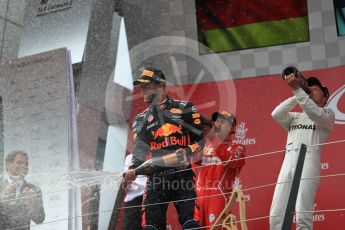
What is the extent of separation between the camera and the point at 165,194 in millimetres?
3730

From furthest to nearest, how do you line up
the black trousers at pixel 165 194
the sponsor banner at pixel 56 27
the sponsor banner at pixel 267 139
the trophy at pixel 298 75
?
the sponsor banner at pixel 56 27, the sponsor banner at pixel 267 139, the trophy at pixel 298 75, the black trousers at pixel 165 194

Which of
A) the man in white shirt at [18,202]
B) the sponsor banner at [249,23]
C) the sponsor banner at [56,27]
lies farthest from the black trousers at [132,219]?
the sponsor banner at [249,23]

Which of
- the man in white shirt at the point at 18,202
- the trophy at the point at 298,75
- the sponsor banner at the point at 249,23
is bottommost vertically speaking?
the man in white shirt at the point at 18,202

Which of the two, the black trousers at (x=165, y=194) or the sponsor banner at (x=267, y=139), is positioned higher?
the sponsor banner at (x=267, y=139)

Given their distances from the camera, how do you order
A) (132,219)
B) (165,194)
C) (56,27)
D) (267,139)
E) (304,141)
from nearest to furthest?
1. (165,194)
2. (304,141)
3. (132,219)
4. (267,139)
5. (56,27)

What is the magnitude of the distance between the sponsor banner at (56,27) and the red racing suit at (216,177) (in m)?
1.75

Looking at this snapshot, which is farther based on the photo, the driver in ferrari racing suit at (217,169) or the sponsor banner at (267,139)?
the sponsor banner at (267,139)

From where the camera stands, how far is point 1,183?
16.1 feet

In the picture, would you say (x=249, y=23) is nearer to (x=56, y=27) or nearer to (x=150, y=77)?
(x=56, y=27)

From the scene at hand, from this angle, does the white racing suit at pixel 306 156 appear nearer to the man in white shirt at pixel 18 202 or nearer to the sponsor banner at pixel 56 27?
the man in white shirt at pixel 18 202

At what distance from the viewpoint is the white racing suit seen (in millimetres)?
3832

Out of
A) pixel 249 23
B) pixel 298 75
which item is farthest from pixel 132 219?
pixel 249 23

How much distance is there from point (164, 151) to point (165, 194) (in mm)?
229

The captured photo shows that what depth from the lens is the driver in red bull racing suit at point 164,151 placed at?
369 centimetres
